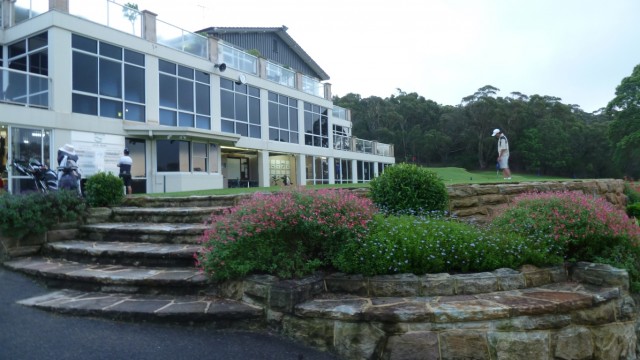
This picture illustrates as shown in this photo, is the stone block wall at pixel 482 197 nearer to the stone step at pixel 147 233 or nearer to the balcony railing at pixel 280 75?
the stone step at pixel 147 233

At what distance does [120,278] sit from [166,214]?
2.34 m

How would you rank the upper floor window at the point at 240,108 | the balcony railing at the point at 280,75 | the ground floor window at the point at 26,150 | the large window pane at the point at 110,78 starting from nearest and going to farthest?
the ground floor window at the point at 26,150 → the large window pane at the point at 110,78 → the upper floor window at the point at 240,108 → the balcony railing at the point at 280,75

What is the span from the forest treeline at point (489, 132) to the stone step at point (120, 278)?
1671 inches

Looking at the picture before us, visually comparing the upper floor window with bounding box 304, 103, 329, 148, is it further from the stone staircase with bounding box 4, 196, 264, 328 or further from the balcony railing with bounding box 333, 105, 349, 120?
the stone staircase with bounding box 4, 196, 264, 328

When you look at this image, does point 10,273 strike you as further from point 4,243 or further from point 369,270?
point 369,270

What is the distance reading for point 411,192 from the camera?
6.33 m

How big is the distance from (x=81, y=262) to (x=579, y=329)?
5.81 metres

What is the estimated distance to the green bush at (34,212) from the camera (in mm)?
5453

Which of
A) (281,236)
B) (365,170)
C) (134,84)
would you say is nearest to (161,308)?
(281,236)

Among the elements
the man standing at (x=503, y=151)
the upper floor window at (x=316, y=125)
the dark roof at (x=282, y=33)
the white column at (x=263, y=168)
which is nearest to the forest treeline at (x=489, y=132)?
the dark roof at (x=282, y=33)

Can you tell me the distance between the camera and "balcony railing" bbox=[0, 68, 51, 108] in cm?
1270

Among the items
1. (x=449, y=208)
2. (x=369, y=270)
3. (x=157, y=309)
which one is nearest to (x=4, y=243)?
(x=157, y=309)

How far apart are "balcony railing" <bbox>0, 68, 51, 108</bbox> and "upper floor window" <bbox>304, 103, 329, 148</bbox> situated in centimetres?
1540

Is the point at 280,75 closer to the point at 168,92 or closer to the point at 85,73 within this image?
the point at 168,92
